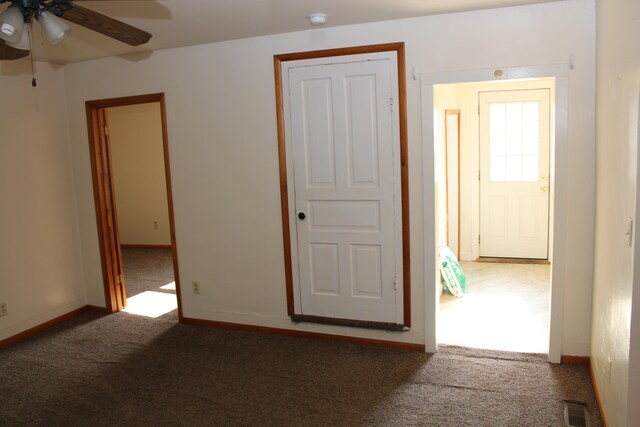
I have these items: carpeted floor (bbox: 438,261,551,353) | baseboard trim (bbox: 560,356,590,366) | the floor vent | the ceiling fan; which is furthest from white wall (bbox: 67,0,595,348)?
the ceiling fan

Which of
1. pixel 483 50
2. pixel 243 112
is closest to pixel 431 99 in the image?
pixel 483 50

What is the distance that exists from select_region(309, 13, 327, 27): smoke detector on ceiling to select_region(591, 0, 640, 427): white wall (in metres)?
1.57

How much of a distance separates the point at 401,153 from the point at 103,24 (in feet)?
6.38

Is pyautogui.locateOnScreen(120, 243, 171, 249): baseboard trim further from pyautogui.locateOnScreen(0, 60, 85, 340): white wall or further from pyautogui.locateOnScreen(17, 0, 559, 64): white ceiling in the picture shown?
pyautogui.locateOnScreen(17, 0, 559, 64): white ceiling

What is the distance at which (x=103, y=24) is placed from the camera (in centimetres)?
204

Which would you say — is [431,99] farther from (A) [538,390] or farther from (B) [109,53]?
(B) [109,53]

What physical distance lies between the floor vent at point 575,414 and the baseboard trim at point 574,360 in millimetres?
477

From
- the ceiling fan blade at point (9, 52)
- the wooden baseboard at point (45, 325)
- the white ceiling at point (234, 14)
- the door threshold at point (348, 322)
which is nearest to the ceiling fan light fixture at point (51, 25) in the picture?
the ceiling fan blade at point (9, 52)

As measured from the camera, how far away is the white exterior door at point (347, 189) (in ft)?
10.7

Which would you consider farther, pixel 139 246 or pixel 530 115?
pixel 139 246

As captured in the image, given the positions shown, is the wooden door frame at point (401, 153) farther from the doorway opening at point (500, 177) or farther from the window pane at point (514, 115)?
the window pane at point (514, 115)

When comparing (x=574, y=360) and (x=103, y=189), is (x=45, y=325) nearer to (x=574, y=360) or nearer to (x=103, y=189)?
(x=103, y=189)

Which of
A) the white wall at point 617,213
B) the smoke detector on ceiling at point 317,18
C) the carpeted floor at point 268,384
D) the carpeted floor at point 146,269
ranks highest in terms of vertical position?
the smoke detector on ceiling at point 317,18

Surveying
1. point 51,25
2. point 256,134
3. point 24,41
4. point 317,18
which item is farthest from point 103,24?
point 256,134
